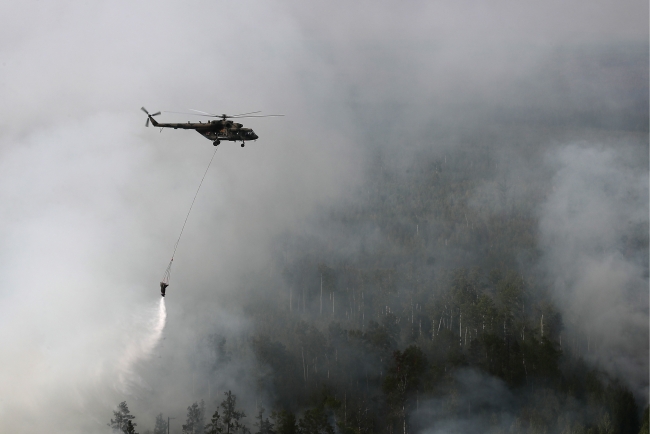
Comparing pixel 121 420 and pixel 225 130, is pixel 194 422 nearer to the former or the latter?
pixel 121 420

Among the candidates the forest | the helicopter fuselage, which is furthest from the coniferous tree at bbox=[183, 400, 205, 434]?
the helicopter fuselage

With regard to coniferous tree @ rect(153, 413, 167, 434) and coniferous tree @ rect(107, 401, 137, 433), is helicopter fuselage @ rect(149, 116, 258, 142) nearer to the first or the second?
coniferous tree @ rect(107, 401, 137, 433)

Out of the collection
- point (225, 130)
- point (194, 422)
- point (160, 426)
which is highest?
point (225, 130)

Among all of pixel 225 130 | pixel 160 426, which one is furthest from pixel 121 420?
pixel 225 130

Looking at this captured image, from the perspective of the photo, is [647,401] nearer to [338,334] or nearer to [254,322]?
→ [338,334]

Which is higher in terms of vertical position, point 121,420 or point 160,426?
point 121,420

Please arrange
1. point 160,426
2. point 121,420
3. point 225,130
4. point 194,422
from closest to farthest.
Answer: point 225,130, point 121,420, point 194,422, point 160,426

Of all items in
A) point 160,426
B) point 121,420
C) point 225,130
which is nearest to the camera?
point 225,130

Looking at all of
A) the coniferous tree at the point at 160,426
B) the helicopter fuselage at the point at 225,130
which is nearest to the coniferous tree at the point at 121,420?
the coniferous tree at the point at 160,426

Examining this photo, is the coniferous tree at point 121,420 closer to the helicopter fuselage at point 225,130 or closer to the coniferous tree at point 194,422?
the coniferous tree at point 194,422

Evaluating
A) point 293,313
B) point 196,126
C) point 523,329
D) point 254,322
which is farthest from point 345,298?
point 196,126

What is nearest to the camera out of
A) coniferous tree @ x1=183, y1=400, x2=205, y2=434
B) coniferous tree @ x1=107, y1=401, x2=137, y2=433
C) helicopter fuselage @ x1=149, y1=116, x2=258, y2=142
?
helicopter fuselage @ x1=149, y1=116, x2=258, y2=142

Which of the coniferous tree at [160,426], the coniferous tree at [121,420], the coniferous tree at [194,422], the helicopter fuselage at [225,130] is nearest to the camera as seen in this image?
the helicopter fuselage at [225,130]

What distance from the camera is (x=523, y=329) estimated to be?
147 meters
